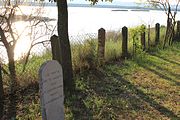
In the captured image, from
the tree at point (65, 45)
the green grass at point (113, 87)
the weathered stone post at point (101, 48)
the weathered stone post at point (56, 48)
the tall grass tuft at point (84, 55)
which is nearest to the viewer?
the green grass at point (113, 87)

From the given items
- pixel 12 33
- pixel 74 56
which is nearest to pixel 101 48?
pixel 74 56

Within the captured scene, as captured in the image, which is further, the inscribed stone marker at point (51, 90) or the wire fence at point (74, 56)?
the wire fence at point (74, 56)

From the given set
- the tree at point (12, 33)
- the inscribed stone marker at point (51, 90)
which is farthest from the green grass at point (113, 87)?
the inscribed stone marker at point (51, 90)

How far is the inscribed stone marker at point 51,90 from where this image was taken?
15.8 ft

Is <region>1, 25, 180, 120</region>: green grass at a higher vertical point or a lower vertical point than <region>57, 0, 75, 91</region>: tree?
lower

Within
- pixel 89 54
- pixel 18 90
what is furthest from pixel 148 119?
pixel 89 54

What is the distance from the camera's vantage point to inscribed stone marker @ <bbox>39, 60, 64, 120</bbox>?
4.83m

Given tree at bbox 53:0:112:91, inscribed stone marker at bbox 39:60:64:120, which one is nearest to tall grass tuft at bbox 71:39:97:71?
tree at bbox 53:0:112:91

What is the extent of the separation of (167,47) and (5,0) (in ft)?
29.6

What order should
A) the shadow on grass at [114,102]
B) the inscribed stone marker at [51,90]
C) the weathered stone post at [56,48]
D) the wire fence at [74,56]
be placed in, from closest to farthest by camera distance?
the inscribed stone marker at [51,90], the shadow on grass at [114,102], the weathered stone post at [56,48], the wire fence at [74,56]

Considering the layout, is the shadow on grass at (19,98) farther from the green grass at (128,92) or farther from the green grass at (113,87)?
the green grass at (128,92)

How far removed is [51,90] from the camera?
197 inches

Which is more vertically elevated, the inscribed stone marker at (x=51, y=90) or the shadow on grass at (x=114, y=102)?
the inscribed stone marker at (x=51, y=90)

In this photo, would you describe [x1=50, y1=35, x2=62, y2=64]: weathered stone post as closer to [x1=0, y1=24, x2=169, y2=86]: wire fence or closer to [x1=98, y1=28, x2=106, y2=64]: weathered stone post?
[x1=0, y1=24, x2=169, y2=86]: wire fence
